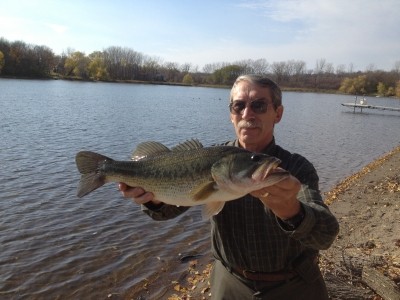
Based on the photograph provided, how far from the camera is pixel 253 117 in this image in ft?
11.5

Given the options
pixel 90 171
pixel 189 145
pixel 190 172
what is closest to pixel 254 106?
pixel 189 145

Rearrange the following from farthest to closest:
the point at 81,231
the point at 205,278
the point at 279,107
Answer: the point at 81,231, the point at 205,278, the point at 279,107

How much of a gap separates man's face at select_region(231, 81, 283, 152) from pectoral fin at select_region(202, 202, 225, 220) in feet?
2.33

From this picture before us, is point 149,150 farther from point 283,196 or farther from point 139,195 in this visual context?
point 283,196

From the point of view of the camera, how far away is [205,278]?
8578 mm

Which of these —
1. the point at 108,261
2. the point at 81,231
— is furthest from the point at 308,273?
the point at 81,231

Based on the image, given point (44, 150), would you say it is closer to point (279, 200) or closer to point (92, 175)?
point (92, 175)

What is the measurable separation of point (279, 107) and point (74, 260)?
25.3 ft

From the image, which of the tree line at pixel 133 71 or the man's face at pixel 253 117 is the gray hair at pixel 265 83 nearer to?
the man's face at pixel 253 117

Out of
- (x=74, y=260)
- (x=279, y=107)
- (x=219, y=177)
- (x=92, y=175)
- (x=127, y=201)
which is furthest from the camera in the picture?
(x=127, y=201)

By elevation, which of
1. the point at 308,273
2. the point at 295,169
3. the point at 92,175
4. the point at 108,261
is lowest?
the point at 108,261

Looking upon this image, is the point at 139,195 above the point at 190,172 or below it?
below

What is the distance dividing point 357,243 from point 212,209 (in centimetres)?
763

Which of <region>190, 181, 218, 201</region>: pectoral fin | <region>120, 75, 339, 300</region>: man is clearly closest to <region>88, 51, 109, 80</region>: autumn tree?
<region>120, 75, 339, 300</region>: man
